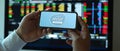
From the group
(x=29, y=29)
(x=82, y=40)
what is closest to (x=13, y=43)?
(x=29, y=29)

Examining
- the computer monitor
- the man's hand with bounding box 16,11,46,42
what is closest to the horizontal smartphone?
the man's hand with bounding box 16,11,46,42

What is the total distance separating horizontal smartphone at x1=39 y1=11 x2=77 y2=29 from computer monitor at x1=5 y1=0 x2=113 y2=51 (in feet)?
0.98

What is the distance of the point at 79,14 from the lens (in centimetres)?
130

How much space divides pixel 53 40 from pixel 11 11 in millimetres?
284

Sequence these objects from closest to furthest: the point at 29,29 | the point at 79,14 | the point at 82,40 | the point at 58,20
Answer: the point at 82,40, the point at 58,20, the point at 29,29, the point at 79,14

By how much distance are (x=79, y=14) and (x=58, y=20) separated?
1.29ft

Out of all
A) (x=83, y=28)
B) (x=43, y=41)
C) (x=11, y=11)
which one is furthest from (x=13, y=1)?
(x=83, y=28)

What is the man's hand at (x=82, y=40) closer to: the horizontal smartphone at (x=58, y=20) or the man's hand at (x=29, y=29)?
the horizontal smartphone at (x=58, y=20)

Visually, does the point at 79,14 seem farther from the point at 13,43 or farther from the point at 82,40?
the point at 82,40

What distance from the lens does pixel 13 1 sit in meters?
1.38

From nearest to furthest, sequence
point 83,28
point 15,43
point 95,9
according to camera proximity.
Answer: point 83,28 → point 15,43 → point 95,9

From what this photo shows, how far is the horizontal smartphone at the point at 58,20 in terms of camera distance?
88 cm

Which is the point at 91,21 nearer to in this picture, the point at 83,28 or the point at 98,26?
the point at 98,26

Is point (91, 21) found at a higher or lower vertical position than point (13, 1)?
lower
